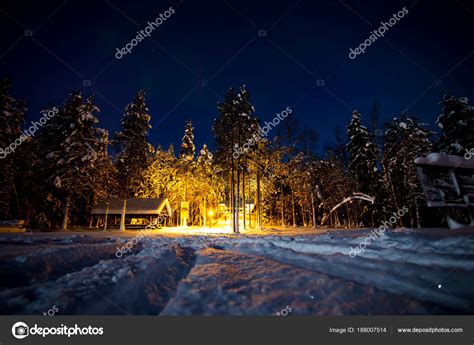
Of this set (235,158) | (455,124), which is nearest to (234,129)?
(235,158)

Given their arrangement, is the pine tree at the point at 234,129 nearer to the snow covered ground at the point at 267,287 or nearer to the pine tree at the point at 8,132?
the snow covered ground at the point at 267,287

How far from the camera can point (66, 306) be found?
9.20 feet

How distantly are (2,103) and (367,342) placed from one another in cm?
3479

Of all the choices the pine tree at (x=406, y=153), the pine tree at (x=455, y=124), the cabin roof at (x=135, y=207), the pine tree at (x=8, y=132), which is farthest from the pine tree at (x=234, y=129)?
the pine tree at (x=8, y=132)

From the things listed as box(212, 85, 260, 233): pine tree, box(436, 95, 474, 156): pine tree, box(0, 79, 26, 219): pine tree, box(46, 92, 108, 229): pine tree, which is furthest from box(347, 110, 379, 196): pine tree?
box(0, 79, 26, 219): pine tree

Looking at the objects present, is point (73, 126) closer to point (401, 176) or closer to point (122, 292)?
point (122, 292)

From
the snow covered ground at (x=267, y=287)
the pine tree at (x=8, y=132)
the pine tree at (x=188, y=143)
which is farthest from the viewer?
the pine tree at (x=188, y=143)

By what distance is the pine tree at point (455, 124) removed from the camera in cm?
1999

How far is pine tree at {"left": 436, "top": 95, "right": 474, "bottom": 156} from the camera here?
65.6 feet

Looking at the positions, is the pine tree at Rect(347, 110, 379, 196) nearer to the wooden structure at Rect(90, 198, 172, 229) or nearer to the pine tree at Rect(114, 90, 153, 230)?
the wooden structure at Rect(90, 198, 172, 229)

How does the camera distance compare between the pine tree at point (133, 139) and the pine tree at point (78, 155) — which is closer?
the pine tree at point (78, 155)

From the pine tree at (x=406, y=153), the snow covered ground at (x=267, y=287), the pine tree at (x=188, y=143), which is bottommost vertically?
the snow covered ground at (x=267, y=287)

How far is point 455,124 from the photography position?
68.5 feet

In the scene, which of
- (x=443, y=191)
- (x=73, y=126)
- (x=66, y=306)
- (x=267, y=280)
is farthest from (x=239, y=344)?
(x=73, y=126)
